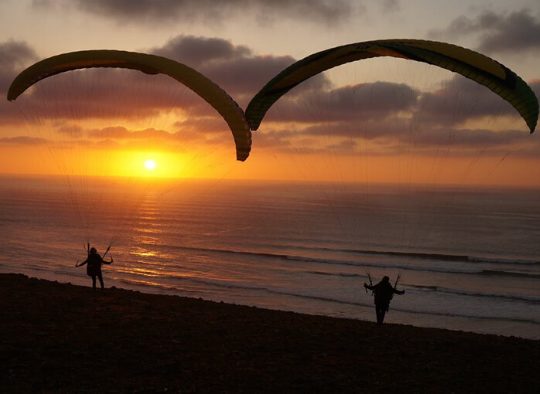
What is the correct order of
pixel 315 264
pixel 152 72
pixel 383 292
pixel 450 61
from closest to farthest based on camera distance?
pixel 450 61, pixel 152 72, pixel 383 292, pixel 315 264

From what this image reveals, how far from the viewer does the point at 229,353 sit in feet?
32.3

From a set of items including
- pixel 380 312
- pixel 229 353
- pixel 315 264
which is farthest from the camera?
pixel 315 264

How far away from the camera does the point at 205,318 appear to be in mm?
12531

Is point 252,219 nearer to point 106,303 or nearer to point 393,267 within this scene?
point 393,267

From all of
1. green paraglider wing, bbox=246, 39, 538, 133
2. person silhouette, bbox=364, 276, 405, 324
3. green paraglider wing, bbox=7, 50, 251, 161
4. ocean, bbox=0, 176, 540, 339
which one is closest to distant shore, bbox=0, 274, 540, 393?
person silhouette, bbox=364, 276, 405, 324

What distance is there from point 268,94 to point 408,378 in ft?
20.4

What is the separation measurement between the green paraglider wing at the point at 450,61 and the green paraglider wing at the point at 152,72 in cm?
152

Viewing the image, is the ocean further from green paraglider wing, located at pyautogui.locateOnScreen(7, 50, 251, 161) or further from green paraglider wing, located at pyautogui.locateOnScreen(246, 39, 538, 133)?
green paraglider wing, located at pyautogui.locateOnScreen(246, 39, 538, 133)

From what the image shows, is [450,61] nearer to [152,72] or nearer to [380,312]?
[152,72]

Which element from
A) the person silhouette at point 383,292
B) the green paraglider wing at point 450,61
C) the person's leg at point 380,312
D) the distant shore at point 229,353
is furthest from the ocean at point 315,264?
the green paraglider wing at point 450,61

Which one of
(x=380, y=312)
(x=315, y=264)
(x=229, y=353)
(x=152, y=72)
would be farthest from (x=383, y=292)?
(x=315, y=264)

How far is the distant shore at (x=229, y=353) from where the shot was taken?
8.35 m

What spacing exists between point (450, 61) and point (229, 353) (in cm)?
675

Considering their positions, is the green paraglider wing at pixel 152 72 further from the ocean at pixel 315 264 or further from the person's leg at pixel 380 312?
the ocean at pixel 315 264
